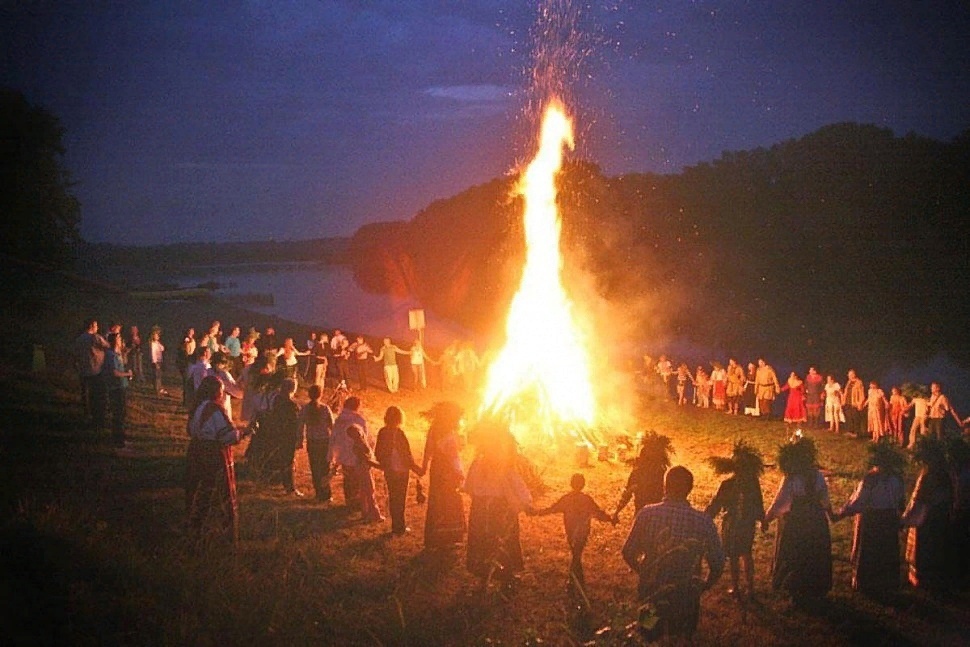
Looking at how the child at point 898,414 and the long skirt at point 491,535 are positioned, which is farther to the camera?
the child at point 898,414

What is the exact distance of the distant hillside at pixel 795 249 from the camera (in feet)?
125

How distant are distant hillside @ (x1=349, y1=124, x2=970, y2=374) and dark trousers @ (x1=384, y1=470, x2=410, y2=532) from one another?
20.6 m

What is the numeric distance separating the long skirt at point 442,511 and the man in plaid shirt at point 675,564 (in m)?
3.76

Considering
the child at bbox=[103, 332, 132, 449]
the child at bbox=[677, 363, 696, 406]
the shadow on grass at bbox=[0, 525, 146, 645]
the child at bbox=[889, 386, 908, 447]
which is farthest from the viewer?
the child at bbox=[677, 363, 696, 406]

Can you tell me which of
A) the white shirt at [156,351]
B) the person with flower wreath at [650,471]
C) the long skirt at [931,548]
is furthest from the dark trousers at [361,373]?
the long skirt at [931,548]

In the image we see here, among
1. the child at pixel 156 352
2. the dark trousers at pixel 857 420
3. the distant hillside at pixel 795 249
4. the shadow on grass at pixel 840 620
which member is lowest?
the shadow on grass at pixel 840 620

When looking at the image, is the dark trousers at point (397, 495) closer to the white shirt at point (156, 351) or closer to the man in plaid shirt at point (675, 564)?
the man in plaid shirt at point (675, 564)

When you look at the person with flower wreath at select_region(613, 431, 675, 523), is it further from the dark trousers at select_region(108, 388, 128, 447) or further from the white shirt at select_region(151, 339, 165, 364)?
the white shirt at select_region(151, 339, 165, 364)

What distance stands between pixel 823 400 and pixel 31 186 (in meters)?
31.6

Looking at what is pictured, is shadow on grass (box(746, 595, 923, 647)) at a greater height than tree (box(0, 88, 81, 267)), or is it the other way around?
tree (box(0, 88, 81, 267))

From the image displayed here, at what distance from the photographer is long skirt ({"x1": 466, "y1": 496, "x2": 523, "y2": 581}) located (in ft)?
28.3

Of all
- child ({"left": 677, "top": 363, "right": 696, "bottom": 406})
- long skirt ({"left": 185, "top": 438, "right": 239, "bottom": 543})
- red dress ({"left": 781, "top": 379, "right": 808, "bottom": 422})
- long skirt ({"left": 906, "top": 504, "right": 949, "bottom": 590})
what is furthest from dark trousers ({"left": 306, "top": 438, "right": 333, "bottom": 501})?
A: child ({"left": 677, "top": 363, "right": 696, "bottom": 406})

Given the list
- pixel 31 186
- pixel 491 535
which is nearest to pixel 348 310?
pixel 31 186

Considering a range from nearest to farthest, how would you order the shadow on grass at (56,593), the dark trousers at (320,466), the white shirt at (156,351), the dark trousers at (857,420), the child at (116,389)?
the shadow on grass at (56,593)
the dark trousers at (320,466)
the child at (116,389)
the white shirt at (156,351)
the dark trousers at (857,420)
